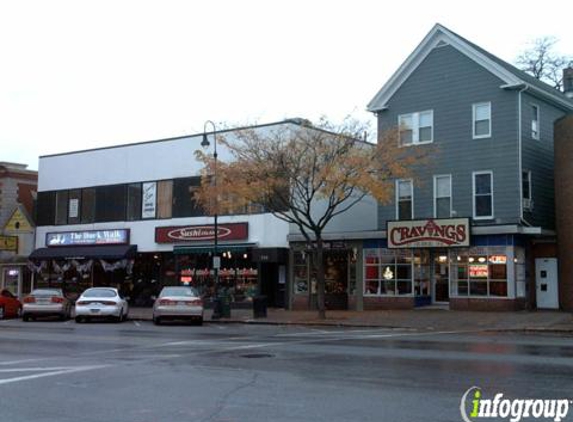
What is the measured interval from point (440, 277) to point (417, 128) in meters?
6.58

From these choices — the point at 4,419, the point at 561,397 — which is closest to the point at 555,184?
the point at 561,397

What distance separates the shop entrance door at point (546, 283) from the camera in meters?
29.5

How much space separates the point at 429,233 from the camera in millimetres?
29328

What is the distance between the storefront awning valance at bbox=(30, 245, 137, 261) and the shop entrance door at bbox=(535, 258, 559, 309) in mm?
20359

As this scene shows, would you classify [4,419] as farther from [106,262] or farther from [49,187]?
[49,187]

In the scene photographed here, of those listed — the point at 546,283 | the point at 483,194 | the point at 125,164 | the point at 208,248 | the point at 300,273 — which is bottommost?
the point at 546,283

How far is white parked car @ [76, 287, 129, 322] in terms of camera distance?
2695cm

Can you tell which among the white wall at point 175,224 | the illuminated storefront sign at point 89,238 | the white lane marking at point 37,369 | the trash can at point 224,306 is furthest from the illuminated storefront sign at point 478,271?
the white lane marking at point 37,369

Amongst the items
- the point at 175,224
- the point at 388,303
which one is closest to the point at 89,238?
the point at 175,224

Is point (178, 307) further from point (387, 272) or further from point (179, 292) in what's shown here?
point (387, 272)

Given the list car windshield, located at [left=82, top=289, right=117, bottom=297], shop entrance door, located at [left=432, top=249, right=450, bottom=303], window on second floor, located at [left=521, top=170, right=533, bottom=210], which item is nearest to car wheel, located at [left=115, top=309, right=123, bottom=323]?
car windshield, located at [left=82, top=289, right=117, bottom=297]

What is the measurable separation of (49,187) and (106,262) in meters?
7.32

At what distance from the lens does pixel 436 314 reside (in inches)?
1076

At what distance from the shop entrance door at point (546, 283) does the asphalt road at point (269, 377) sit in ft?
39.9
